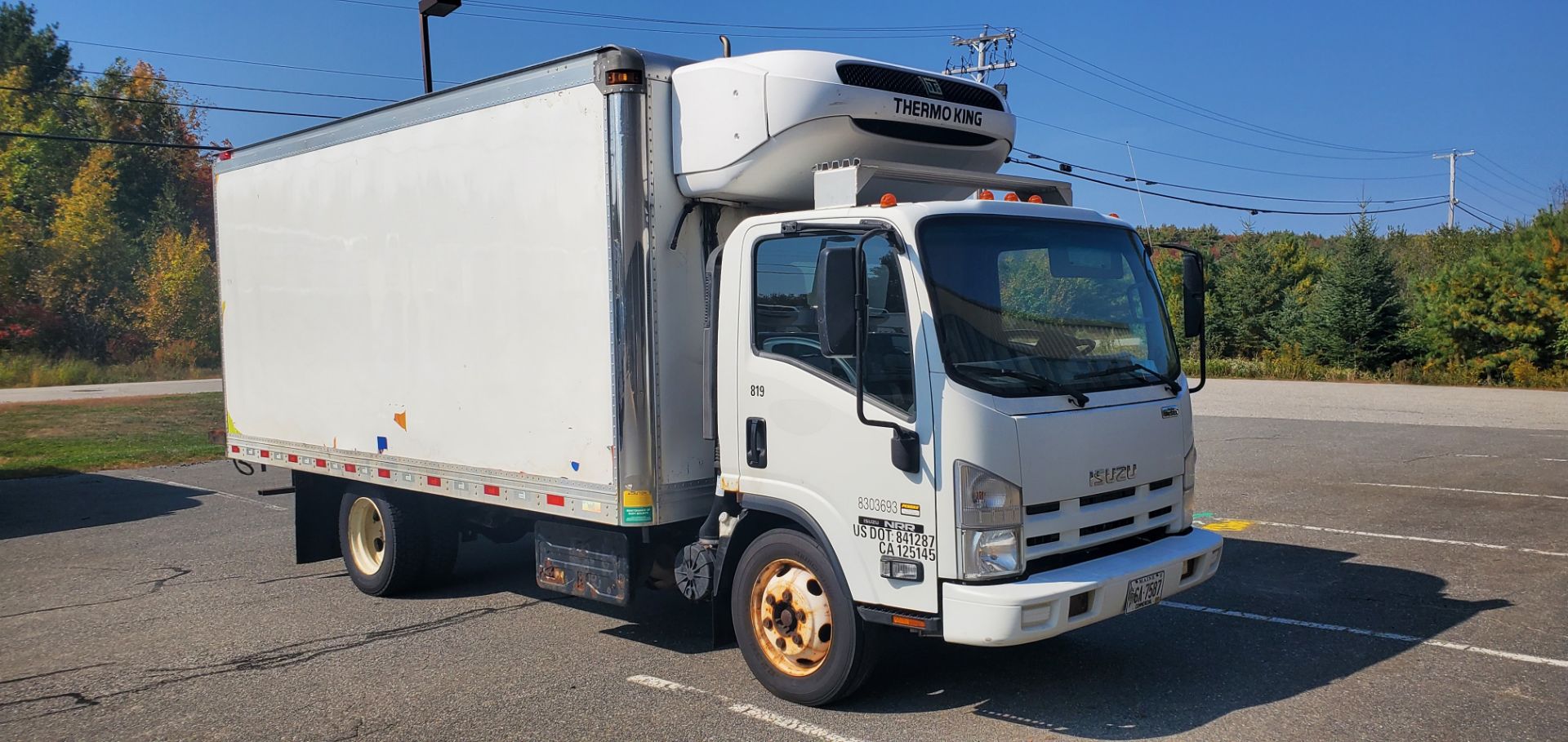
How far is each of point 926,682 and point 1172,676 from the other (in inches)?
50.3

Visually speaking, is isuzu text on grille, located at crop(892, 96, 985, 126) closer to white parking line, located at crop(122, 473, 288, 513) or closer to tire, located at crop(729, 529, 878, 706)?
tire, located at crop(729, 529, 878, 706)

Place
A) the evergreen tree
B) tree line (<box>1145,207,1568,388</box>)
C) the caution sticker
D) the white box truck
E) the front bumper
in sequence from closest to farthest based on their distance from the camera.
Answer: the front bumper → the white box truck → the caution sticker → tree line (<box>1145,207,1568,388</box>) → the evergreen tree

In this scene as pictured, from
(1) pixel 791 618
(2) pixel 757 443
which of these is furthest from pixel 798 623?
(2) pixel 757 443

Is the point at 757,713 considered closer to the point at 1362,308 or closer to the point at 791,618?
the point at 791,618

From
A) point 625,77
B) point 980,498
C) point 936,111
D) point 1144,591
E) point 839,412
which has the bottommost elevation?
point 1144,591

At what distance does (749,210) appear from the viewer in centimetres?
608

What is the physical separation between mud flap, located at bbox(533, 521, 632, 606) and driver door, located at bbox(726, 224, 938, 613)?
98 centimetres

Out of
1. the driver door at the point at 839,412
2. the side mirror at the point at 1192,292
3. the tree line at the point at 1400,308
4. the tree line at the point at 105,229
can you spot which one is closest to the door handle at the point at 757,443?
the driver door at the point at 839,412

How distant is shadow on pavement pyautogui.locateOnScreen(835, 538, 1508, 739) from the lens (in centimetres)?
535

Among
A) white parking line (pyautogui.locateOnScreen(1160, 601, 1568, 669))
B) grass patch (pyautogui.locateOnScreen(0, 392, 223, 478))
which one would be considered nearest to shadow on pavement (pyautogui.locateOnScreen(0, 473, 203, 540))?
grass patch (pyautogui.locateOnScreen(0, 392, 223, 478))

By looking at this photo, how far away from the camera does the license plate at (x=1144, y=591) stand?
199 inches

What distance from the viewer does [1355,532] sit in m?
9.65

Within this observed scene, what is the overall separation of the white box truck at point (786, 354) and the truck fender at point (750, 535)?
0.02 metres

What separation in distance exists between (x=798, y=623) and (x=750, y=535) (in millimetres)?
548
